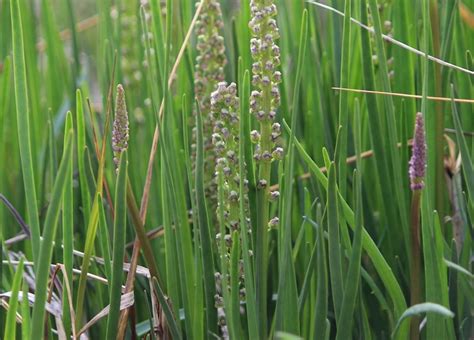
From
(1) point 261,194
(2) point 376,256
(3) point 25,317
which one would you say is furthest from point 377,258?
(3) point 25,317

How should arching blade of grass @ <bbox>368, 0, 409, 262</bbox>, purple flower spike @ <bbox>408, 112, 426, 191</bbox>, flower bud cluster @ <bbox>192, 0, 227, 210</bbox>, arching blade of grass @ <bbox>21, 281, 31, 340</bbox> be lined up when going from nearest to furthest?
purple flower spike @ <bbox>408, 112, 426, 191</bbox> → arching blade of grass @ <bbox>21, 281, 31, 340</bbox> → arching blade of grass @ <bbox>368, 0, 409, 262</bbox> → flower bud cluster @ <bbox>192, 0, 227, 210</bbox>

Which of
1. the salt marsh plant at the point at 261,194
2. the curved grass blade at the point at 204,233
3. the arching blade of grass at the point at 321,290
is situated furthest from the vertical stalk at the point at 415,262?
the curved grass blade at the point at 204,233

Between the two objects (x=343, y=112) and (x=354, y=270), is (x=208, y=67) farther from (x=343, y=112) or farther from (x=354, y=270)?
(x=354, y=270)

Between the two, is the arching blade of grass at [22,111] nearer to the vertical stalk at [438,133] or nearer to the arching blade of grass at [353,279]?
the arching blade of grass at [353,279]

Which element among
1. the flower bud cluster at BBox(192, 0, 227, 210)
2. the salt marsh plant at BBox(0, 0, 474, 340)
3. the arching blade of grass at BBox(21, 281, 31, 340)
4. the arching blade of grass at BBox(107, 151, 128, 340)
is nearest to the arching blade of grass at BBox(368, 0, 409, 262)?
the salt marsh plant at BBox(0, 0, 474, 340)

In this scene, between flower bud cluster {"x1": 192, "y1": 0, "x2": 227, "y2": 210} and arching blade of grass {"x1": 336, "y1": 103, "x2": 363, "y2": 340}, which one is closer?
arching blade of grass {"x1": 336, "y1": 103, "x2": 363, "y2": 340}

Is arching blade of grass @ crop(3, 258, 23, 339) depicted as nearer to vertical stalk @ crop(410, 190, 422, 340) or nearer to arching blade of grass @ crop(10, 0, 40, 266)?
arching blade of grass @ crop(10, 0, 40, 266)

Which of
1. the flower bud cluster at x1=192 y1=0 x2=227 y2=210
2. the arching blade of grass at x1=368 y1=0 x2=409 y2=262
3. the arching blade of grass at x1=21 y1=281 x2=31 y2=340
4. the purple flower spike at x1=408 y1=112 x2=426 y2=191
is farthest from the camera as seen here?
the flower bud cluster at x1=192 y1=0 x2=227 y2=210

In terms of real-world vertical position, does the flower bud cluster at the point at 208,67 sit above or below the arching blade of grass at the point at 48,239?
above
